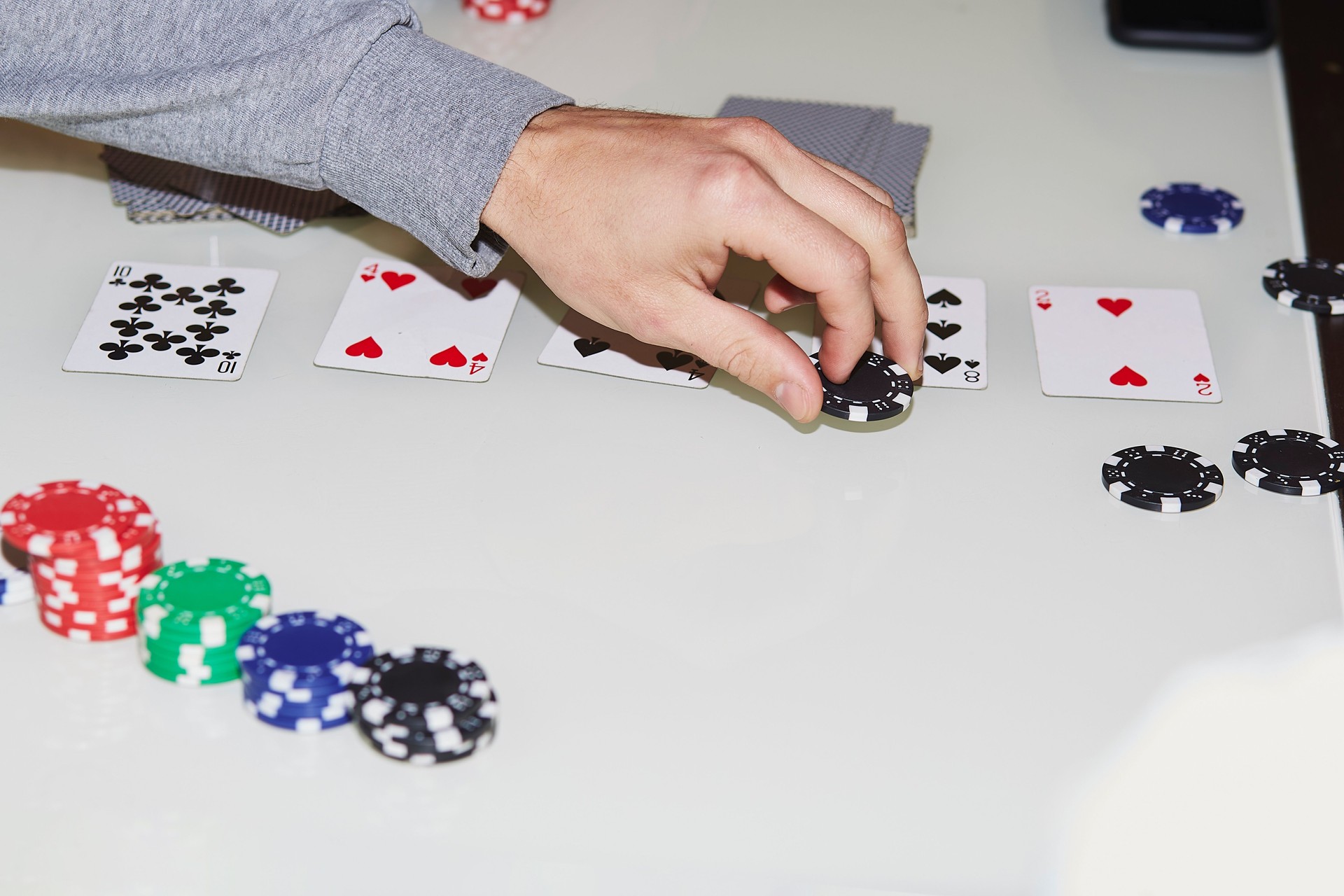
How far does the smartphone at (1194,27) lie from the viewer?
239cm

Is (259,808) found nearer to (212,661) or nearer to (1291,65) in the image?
(212,661)

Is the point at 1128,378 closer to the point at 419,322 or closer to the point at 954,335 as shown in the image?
the point at 954,335

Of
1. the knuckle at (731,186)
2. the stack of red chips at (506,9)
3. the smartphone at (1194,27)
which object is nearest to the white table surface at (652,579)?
the knuckle at (731,186)

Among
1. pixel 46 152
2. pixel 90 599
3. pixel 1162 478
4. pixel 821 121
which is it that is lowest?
pixel 90 599

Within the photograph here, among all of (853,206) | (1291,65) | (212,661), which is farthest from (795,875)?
(1291,65)

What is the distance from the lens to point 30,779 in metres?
1.14

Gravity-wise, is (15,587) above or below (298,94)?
below

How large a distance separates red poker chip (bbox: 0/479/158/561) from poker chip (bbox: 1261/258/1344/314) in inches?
56.6

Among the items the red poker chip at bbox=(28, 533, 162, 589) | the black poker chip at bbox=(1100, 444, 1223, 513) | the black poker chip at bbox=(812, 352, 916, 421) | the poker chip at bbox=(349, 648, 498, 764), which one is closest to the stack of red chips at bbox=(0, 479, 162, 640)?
the red poker chip at bbox=(28, 533, 162, 589)

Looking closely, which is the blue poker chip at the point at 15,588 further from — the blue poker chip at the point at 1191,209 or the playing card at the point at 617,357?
the blue poker chip at the point at 1191,209

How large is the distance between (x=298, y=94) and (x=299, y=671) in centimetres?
78

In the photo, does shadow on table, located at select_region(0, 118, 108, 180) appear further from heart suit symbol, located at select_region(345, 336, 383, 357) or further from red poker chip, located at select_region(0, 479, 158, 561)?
red poker chip, located at select_region(0, 479, 158, 561)

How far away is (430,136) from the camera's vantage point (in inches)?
63.1

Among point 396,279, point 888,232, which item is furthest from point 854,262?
point 396,279
